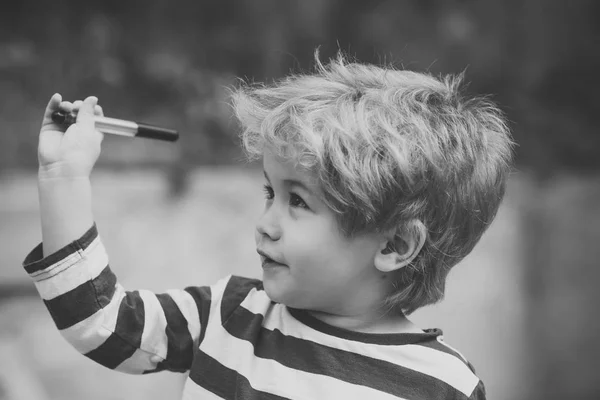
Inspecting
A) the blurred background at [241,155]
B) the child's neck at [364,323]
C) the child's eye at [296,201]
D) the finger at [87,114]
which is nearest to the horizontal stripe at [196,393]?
the child's neck at [364,323]

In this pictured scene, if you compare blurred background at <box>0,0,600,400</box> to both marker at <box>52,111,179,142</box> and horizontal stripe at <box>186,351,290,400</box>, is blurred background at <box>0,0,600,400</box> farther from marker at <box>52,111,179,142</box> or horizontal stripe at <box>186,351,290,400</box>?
horizontal stripe at <box>186,351,290,400</box>

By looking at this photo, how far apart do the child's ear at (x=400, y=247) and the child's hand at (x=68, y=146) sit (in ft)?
1.61

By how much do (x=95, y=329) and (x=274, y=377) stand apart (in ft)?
0.96

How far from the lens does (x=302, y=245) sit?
1210 millimetres

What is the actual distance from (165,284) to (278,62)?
87 centimetres

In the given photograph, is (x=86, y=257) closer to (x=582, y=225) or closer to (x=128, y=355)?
(x=128, y=355)

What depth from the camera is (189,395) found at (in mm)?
1282

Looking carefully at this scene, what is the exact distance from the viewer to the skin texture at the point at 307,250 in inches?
47.9

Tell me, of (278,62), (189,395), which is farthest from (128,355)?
(278,62)

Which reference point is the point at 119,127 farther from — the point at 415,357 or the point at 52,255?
the point at 415,357

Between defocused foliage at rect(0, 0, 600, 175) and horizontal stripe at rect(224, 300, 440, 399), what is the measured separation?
43.7 inches

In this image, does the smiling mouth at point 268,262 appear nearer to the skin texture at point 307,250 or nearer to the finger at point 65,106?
the skin texture at point 307,250

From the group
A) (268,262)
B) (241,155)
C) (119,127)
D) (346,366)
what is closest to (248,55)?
(241,155)

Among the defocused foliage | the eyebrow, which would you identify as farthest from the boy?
the defocused foliage
